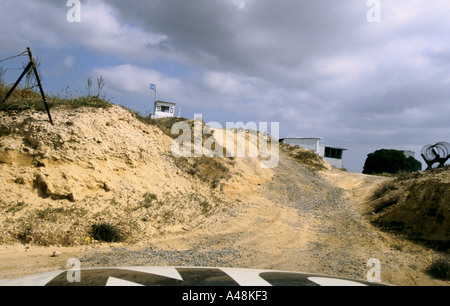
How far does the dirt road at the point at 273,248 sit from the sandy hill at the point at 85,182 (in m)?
0.66

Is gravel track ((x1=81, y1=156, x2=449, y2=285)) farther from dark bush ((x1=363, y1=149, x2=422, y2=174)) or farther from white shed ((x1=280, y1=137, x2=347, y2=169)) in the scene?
dark bush ((x1=363, y1=149, x2=422, y2=174))

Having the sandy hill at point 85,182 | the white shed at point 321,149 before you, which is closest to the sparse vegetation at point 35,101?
the sandy hill at point 85,182

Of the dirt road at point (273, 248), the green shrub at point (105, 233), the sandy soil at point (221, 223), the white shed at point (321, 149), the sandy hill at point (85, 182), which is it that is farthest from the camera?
the white shed at point (321, 149)

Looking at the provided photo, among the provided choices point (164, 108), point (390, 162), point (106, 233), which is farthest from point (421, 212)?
point (164, 108)

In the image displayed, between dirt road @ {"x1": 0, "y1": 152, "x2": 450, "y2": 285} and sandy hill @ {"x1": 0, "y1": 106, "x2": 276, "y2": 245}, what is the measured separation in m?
0.66

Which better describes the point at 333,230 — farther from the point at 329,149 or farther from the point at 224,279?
the point at 329,149

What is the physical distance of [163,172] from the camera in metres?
11.7

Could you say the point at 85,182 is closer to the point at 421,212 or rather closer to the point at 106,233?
the point at 106,233

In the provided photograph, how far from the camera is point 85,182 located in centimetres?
890

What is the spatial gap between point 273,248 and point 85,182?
235 inches

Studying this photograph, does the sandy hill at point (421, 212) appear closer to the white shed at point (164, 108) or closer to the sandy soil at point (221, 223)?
the sandy soil at point (221, 223)

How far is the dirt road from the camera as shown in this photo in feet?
20.1

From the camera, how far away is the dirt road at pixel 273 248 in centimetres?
614

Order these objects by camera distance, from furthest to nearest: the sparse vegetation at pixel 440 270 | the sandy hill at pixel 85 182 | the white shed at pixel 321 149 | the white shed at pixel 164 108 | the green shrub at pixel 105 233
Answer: the white shed at pixel 164 108 < the white shed at pixel 321 149 < the green shrub at pixel 105 233 < the sandy hill at pixel 85 182 < the sparse vegetation at pixel 440 270
